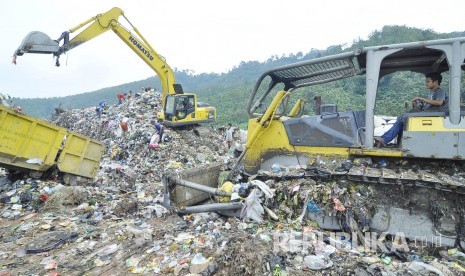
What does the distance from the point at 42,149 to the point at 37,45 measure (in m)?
2.96

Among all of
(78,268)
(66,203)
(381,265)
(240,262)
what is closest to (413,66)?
(381,265)

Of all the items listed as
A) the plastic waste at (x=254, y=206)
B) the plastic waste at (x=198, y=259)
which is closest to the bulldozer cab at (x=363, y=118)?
the plastic waste at (x=254, y=206)

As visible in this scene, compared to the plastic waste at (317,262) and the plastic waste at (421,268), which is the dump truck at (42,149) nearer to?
the plastic waste at (317,262)

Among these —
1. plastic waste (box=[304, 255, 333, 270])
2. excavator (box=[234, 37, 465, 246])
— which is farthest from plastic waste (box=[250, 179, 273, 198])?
plastic waste (box=[304, 255, 333, 270])

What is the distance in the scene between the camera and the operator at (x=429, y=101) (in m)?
3.66

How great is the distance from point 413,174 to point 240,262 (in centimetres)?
215

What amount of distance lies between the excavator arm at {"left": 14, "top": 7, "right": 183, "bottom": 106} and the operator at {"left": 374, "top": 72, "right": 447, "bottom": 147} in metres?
7.60

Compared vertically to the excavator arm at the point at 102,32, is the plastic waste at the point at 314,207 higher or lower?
lower

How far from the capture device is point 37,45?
713 cm

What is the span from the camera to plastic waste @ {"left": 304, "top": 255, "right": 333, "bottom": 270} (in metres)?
2.73

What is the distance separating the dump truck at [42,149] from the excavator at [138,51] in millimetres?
2353

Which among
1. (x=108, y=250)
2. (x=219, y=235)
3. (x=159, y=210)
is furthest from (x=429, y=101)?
(x=108, y=250)

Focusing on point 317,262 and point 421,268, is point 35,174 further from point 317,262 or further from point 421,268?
point 421,268

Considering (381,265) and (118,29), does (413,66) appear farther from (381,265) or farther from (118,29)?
(118,29)
